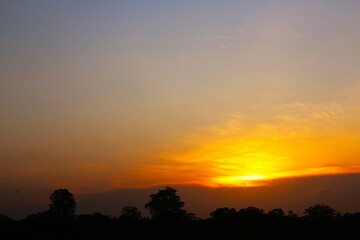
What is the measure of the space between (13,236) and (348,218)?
180 feet

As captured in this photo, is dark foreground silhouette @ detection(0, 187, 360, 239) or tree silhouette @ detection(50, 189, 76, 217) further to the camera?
tree silhouette @ detection(50, 189, 76, 217)

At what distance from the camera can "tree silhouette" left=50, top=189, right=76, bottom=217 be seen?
342ft

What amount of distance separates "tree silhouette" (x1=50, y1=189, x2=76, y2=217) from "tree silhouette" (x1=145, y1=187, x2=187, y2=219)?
16.3 m

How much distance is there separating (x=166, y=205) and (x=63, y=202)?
22.3 m

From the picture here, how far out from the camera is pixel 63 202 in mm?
104875

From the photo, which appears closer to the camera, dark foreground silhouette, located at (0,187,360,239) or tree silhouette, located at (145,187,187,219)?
dark foreground silhouette, located at (0,187,360,239)

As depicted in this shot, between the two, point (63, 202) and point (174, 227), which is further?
point (63, 202)

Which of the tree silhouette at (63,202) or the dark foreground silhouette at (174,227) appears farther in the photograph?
the tree silhouette at (63,202)

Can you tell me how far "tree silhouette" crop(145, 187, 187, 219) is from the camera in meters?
101

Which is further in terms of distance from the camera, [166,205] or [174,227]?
[166,205]

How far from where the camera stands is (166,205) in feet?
336

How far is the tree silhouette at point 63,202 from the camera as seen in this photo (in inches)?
4098

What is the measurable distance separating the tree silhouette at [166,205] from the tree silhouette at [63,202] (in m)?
16.3

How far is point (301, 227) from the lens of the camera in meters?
77.8
